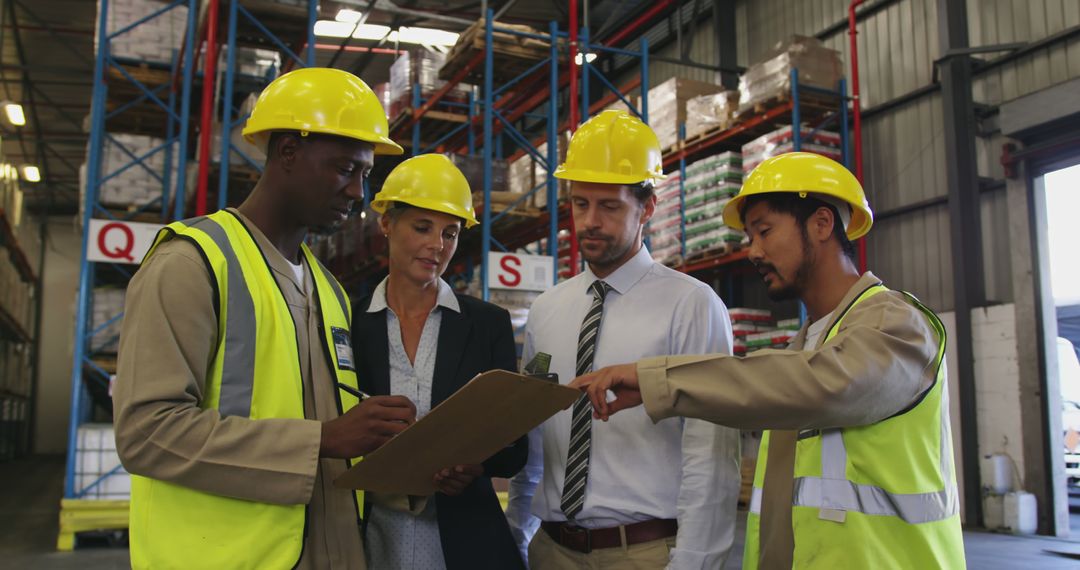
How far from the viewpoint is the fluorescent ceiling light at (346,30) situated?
47.5ft

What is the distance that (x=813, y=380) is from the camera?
1861 mm

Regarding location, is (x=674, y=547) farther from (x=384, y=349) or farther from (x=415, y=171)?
(x=415, y=171)

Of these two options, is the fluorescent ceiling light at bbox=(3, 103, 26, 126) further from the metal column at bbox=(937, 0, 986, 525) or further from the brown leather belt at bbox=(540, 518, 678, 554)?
the brown leather belt at bbox=(540, 518, 678, 554)

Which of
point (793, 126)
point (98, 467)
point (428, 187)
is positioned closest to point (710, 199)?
Answer: point (793, 126)

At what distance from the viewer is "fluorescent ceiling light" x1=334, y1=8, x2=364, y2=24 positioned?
14.0m

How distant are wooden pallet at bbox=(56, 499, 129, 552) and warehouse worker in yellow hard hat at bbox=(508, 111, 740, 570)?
601 cm

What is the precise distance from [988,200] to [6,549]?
10966 millimetres

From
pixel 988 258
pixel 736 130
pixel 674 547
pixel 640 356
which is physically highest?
pixel 736 130

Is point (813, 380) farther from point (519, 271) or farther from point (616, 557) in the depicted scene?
point (519, 271)

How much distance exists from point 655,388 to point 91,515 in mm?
7122

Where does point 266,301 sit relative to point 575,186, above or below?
below

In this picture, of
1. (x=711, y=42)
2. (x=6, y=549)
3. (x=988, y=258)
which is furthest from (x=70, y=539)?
(x=711, y=42)

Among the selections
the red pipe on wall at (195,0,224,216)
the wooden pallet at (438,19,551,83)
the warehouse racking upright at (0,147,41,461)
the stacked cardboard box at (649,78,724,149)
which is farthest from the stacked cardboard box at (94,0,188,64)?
the warehouse racking upright at (0,147,41,461)

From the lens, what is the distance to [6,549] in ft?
25.9
